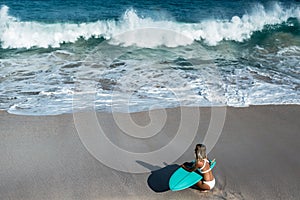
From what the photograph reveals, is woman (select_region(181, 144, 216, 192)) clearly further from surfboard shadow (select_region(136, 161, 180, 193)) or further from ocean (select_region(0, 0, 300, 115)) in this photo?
ocean (select_region(0, 0, 300, 115))

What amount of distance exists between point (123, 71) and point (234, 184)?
515cm

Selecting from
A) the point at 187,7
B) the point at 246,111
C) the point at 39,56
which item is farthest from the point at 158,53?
the point at 187,7

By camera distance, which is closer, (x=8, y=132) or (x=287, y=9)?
(x=8, y=132)

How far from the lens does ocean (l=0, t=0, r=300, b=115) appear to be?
769 cm

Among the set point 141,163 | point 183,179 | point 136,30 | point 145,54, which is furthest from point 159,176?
point 136,30

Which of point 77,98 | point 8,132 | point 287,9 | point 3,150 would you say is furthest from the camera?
point 287,9

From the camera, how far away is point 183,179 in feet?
15.7

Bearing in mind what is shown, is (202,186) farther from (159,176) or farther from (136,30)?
(136,30)

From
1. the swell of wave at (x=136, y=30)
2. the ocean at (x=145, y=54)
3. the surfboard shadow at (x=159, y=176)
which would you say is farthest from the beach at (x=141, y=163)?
the swell of wave at (x=136, y=30)

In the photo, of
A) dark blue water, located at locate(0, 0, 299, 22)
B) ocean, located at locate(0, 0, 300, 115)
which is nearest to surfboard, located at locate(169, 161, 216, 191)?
ocean, located at locate(0, 0, 300, 115)

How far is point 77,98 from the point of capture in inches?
300

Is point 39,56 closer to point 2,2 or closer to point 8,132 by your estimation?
point 8,132

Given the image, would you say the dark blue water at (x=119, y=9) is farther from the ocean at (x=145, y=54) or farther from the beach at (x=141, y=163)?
the beach at (x=141, y=163)

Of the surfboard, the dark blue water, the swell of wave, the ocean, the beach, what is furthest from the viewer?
the dark blue water
